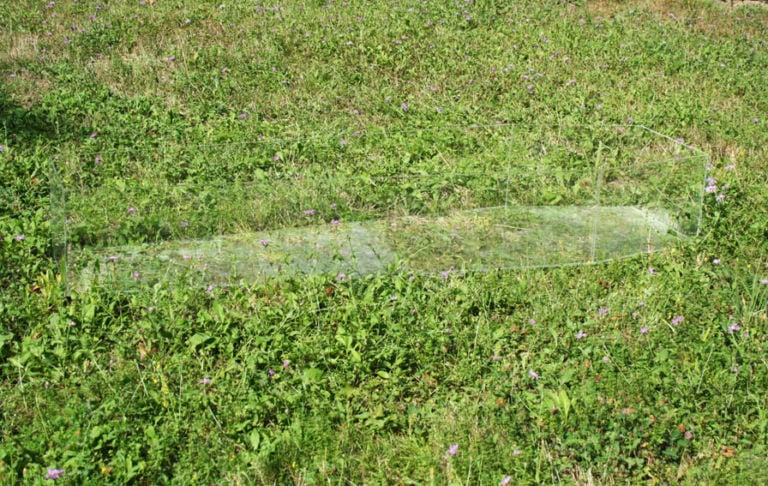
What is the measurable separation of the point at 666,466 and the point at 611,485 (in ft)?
0.94

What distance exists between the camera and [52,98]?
713cm

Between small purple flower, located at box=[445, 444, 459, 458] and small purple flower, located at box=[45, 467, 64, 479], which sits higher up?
small purple flower, located at box=[45, 467, 64, 479]

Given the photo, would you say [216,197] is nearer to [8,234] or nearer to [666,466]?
[8,234]

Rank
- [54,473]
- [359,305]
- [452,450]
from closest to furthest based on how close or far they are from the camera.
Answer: [54,473], [452,450], [359,305]

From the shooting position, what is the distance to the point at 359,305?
13.9 ft

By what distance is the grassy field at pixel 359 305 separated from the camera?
339 centimetres

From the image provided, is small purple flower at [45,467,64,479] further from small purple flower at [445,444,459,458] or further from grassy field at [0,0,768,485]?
small purple flower at [445,444,459,458]

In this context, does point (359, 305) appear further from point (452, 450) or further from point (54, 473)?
point (54, 473)

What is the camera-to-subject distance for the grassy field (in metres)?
3.39

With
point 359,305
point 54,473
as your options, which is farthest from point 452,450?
point 54,473

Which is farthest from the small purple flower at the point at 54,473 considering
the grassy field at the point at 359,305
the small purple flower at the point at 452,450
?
the small purple flower at the point at 452,450

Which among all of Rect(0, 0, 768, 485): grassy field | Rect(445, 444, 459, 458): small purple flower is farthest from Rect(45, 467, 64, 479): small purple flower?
Rect(445, 444, 459, 458): small purple flower

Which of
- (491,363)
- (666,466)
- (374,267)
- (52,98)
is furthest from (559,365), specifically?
(52,98)

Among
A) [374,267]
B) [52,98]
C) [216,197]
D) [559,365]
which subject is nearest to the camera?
[559,365]
